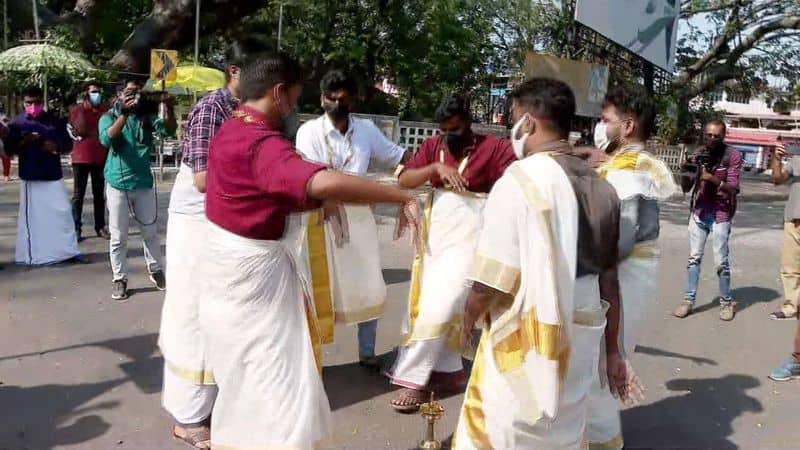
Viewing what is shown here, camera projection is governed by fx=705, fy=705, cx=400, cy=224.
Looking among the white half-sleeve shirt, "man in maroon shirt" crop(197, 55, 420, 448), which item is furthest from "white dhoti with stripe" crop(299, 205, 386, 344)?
"man in maroon shirt" crop(197, 55, 420, 448)

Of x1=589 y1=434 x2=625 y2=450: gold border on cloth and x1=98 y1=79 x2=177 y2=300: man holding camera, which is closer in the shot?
x1=589 y1=434 x2=625 y2=450: gold border on cloth

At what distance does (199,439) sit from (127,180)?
9.62ft

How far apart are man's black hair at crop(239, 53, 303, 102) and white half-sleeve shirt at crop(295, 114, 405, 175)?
5.11 feet

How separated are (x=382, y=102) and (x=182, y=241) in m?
15.9

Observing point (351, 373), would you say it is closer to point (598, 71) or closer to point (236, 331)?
point (236, 331)

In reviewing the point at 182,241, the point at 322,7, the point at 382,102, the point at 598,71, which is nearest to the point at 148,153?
the point at 182,241

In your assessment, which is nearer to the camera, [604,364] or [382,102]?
[604,364]

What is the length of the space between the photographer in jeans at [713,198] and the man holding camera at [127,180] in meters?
4.36

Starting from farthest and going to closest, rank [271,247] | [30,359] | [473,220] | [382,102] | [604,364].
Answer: [382,102] → [30,359] → [473,220] → [604,364] → [271,247]

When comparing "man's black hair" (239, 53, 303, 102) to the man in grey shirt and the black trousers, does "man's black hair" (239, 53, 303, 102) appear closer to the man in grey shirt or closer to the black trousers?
the man in grey shirt

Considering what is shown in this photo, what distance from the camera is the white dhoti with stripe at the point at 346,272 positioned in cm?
404

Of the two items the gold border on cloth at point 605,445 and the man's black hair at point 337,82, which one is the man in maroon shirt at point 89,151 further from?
the gold border on cloth at point 605,445

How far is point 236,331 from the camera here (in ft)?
8.47

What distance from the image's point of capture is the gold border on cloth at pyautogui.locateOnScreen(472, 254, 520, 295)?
226 centimetres
